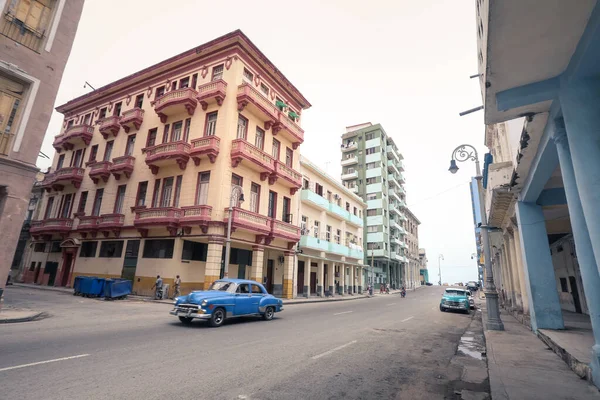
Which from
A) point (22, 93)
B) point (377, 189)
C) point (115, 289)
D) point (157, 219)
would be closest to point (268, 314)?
point (115, 289)

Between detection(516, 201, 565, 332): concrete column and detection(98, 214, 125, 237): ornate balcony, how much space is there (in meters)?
24.9

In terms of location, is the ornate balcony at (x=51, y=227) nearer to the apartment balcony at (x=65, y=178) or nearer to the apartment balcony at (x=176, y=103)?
the apartment balcony at (x=65, y=178)

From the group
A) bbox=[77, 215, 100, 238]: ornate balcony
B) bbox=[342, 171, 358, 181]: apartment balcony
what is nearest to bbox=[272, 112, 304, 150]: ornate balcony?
bbox=[77, 215, 100, 238]: ornate balcony

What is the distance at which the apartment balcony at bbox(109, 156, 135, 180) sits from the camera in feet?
79.4

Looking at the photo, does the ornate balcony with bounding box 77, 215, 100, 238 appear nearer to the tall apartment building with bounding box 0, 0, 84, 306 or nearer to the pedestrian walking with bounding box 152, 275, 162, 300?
the pedestrian walking with bounding box 152, 275, 162, 300

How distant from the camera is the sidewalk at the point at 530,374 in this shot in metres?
4.66

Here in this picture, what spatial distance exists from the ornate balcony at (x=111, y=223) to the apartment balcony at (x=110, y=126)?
812cm

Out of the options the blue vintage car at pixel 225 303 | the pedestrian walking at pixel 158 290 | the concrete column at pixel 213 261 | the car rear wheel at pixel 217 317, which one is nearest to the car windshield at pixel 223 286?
the blue vintage car at pixel 225 303

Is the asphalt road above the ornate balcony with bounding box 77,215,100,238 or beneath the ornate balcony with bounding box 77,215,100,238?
beneath

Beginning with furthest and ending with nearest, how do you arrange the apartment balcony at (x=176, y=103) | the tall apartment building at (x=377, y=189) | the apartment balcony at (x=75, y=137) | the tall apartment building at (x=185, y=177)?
1. the tall apartment building at (x=377, y=189)
2. the apartment balcony at (x=75, y=137)
3. the apartment balcony at (x=176, y=103)
4. the tall apartment building at (x=185, y=177)

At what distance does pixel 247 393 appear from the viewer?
4.54 meters

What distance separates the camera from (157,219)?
20469 mm

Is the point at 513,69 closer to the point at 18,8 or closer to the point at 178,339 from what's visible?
the point at 178,339

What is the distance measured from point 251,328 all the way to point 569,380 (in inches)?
336
